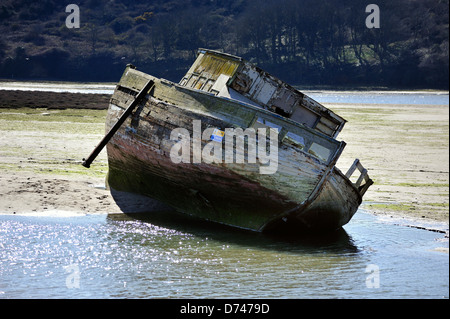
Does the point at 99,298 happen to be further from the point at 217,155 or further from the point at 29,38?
the point at 29,38

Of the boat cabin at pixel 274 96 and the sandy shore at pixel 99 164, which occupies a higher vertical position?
the boat cabin at pixel 274 96

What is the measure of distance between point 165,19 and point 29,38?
25.9 meters

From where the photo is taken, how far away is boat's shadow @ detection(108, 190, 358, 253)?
12.9 meters

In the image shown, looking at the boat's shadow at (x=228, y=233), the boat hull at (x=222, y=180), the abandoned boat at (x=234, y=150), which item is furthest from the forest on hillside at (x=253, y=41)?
the boat hull at (x=222, y=180)

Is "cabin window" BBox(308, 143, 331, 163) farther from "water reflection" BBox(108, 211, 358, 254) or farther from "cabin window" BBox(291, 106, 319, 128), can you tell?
"cabin window" BBox(291, 106, 319, 128)

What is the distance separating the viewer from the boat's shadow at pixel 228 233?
42.5ft

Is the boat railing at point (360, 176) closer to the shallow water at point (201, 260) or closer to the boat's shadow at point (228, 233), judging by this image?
the shallow water at point (201, 260)

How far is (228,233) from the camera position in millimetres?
13742

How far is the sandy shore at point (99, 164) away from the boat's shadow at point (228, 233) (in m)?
0.63

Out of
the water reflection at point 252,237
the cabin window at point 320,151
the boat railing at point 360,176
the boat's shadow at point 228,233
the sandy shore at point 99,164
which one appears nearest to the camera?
the water reflection at point 252,237

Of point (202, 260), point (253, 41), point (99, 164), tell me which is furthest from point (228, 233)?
point (253, 41)

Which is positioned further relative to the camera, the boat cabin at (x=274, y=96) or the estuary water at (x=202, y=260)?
the boat cabin at (x=274, y=96)
